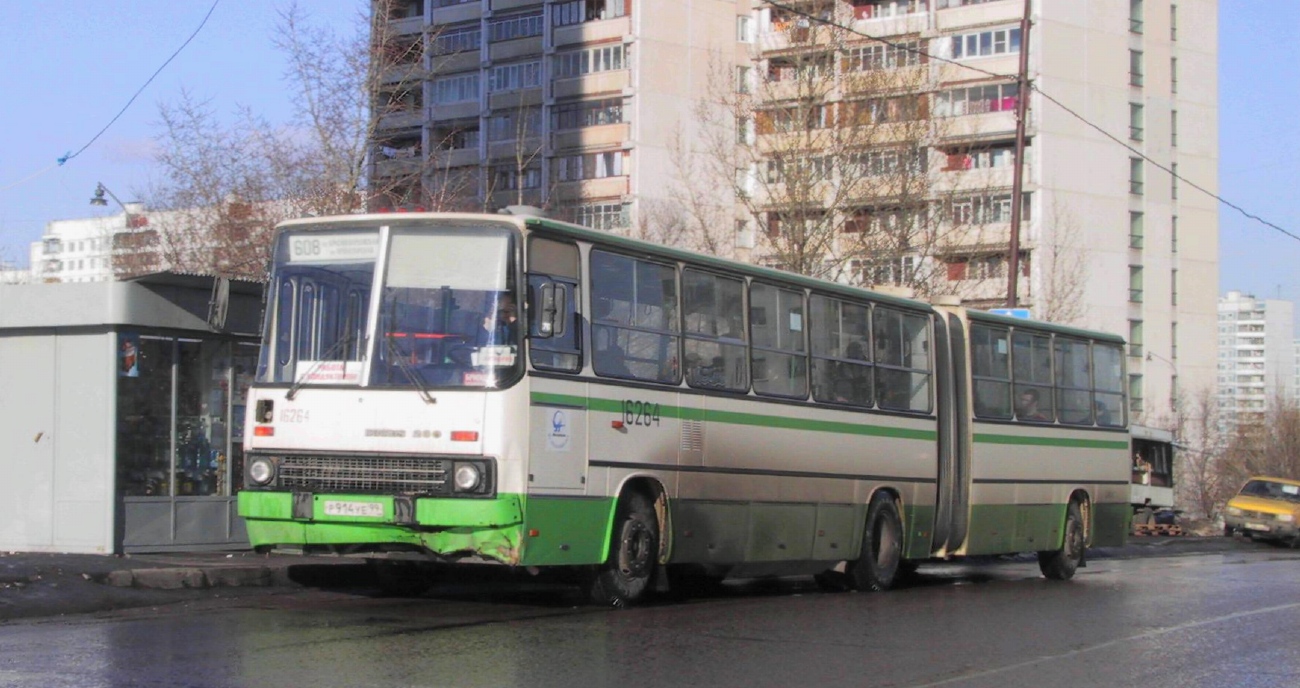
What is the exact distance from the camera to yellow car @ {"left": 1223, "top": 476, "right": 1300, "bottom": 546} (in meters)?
40.0

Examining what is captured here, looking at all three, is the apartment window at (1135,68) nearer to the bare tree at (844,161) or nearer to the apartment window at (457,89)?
the apartment window at (457,89)

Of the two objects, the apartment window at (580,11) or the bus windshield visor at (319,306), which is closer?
the bus windshield visor at (319,306)

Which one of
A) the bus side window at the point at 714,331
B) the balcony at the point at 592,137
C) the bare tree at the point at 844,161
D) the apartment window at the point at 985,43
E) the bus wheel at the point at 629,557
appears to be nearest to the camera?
the bus wheel at the point at 629,557

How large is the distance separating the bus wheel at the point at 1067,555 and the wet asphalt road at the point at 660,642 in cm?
490

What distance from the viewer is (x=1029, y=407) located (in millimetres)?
20547

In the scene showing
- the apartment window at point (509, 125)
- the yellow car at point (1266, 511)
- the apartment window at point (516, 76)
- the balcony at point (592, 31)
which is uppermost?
the balcony at point (592, 31)

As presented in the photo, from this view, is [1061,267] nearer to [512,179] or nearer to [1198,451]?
[512,179]

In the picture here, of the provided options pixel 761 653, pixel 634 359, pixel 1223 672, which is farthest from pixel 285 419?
pixel 1223 672

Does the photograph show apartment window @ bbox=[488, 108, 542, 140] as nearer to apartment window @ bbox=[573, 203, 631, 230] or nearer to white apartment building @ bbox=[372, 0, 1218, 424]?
white apartment building @ bbox=[372, 0, 1218, 424]

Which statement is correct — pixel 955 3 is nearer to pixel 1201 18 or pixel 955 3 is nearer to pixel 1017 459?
pixel 1201 18

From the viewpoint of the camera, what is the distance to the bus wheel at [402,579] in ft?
46.8

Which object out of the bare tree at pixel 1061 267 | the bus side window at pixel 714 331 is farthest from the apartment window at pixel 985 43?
the bus side window at pixel 714 331

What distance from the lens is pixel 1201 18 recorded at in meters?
85.7

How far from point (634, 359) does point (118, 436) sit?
626 cm
